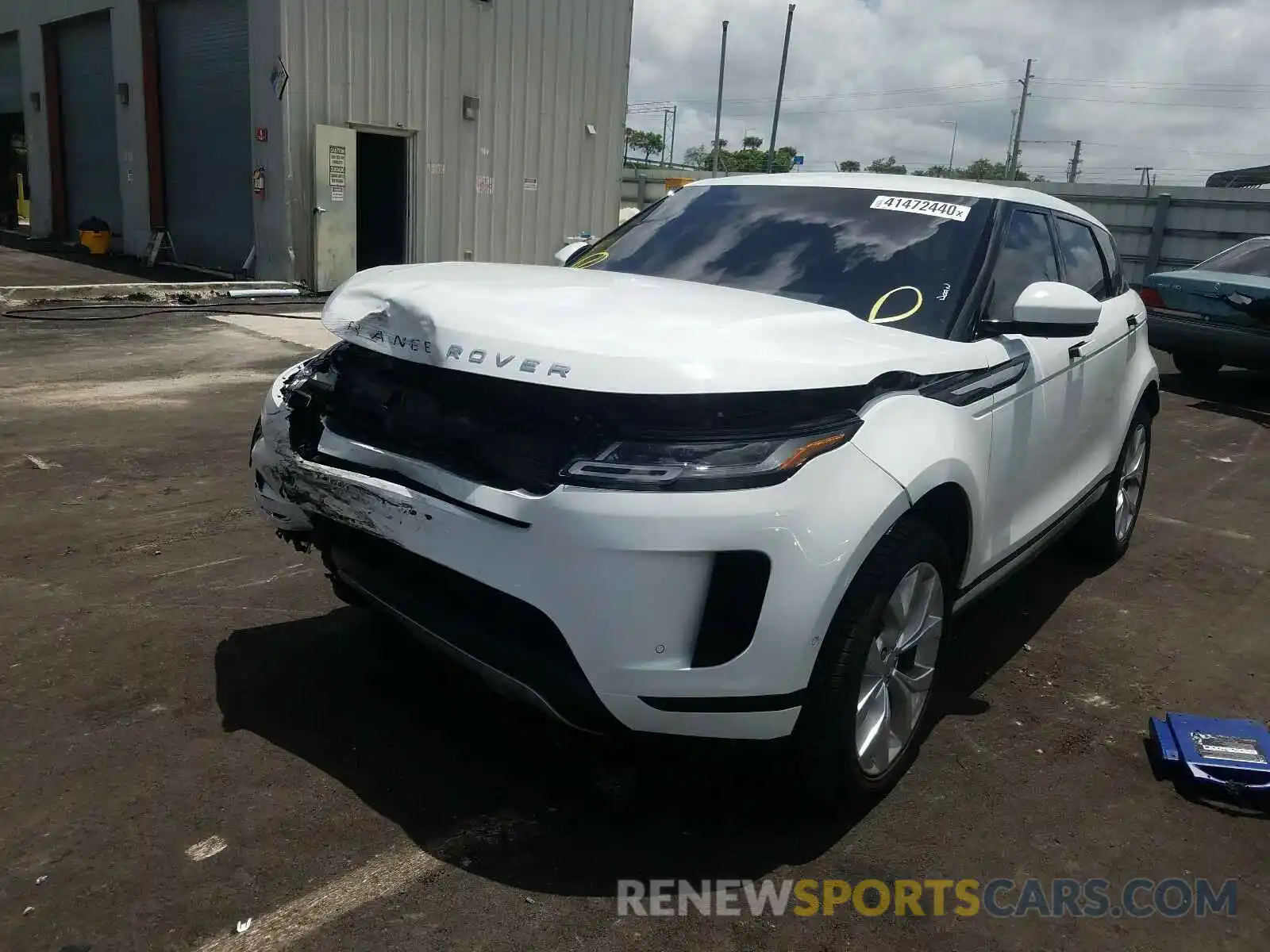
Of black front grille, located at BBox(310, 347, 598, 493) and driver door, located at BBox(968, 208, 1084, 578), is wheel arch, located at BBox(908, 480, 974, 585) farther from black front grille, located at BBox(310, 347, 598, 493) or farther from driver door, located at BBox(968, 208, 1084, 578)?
black front grille, located at BBox(310, 347, 598, 493)

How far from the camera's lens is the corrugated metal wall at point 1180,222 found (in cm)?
1591

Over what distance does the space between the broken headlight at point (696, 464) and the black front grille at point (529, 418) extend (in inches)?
1.3

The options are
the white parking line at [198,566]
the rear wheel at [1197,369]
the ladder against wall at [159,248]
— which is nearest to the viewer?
the white parking line at [198,566]

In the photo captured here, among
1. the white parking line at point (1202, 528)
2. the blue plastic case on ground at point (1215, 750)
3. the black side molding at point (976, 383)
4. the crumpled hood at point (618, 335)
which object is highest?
the crumpled hood at point (618, 335)

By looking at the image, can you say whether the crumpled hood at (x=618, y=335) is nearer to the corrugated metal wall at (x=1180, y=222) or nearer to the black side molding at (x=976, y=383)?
the black side molding at (x=976, y=383)

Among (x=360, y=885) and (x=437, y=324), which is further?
(x=437, y=324)

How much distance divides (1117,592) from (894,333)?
97.0 inches

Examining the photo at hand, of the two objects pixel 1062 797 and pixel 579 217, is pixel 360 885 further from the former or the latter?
pixel 579 217

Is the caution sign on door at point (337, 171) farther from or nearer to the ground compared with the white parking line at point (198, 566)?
farther from the ground

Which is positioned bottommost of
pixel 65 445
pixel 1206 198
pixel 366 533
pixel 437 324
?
pixel 65 445

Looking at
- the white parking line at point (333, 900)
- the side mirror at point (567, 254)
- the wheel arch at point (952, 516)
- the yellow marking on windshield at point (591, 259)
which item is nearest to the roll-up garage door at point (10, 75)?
the side mirror at point (567, 254)

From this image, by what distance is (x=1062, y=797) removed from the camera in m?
2.97

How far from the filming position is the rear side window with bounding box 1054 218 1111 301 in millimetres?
4215

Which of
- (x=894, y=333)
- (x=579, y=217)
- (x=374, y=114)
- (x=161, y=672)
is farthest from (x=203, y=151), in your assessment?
(x=894, y=333)
